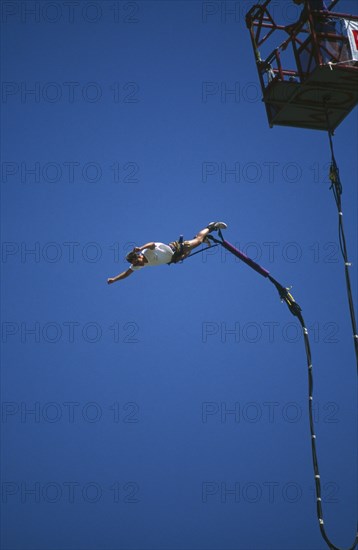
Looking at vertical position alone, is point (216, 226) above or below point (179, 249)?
above

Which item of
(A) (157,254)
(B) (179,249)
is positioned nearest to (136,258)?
(A) (157,254)

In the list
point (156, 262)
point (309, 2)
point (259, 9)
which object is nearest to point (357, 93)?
point (309, 2)

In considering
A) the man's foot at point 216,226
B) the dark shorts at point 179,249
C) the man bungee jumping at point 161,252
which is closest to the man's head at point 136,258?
the man bungee jumping at point 161,252

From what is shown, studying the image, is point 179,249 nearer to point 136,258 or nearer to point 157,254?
point 157,254

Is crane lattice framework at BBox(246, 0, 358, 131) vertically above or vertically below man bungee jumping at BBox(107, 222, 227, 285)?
above

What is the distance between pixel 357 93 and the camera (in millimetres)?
11188

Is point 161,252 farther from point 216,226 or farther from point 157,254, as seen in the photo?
point 216,226

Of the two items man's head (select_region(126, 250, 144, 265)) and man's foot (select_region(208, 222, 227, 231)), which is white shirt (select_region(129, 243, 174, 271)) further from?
man's foot (select_region(208, 222, 227, 231))

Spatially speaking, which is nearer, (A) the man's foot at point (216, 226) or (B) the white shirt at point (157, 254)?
(B) the white shirt at point (157, 254)

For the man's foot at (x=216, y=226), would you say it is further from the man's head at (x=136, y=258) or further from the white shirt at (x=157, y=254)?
the man's head at (x=136, y=258)

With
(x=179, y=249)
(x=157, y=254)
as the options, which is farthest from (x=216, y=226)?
(x=157, y=254)

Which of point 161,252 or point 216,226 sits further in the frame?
point 216,226

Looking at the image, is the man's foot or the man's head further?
the man's foot

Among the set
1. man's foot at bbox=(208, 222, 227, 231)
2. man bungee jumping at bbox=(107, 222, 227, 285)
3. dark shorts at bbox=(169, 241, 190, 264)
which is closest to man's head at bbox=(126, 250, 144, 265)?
man bungee jumping at bbox=(107, 222, 227, 285)
